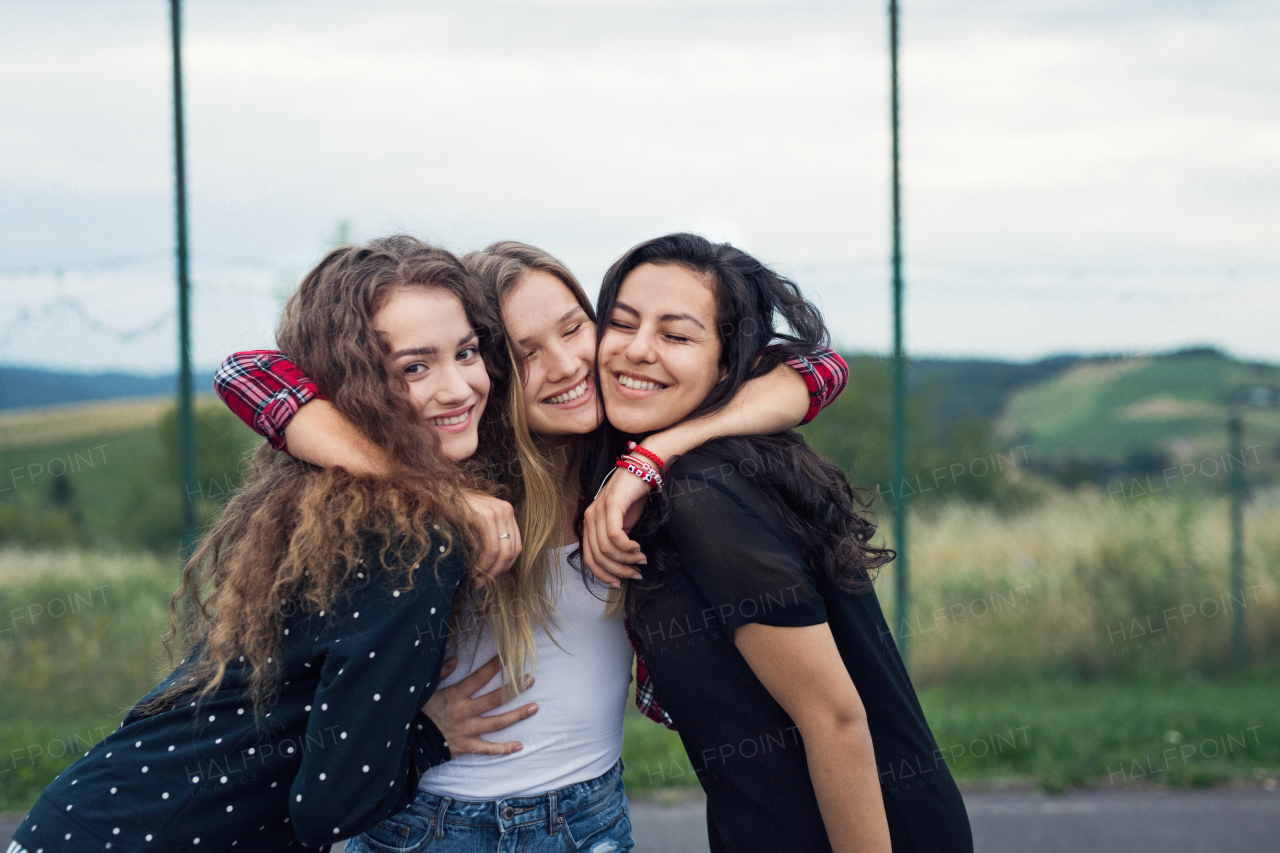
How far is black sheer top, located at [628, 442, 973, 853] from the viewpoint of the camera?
1.44m

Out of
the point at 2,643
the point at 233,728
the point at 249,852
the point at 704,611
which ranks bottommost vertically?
the point at 2,643

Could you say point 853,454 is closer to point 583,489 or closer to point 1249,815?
point 1249,815

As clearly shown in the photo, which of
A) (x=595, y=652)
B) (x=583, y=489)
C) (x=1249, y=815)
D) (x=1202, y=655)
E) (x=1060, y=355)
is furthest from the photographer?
(x=1060, y=355)

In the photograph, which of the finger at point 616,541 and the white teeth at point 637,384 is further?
the white teeth at point 637,384

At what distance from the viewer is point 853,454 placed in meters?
4.99

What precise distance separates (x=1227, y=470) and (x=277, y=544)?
19.1 feet

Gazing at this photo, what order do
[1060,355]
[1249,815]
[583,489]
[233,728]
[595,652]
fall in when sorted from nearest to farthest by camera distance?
1. [233,728]
2. [595,652]
3. [583,489]
4. [1249,815]
5. [1060,355]

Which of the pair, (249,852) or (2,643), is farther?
(2,643)

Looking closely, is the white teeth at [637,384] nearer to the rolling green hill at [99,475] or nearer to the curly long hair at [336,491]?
the curly long hair at [336,491]

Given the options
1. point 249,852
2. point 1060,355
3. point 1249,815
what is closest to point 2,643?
point 249,852

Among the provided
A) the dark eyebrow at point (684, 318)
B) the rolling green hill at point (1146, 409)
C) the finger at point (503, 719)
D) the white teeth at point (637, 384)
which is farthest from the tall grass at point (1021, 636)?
the dark eyebrow at point (684, 318)

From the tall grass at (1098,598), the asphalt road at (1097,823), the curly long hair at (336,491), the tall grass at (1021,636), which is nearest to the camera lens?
the curly long hair at (336,491)

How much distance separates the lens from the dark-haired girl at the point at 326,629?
1327mm

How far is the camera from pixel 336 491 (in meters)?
1.51
